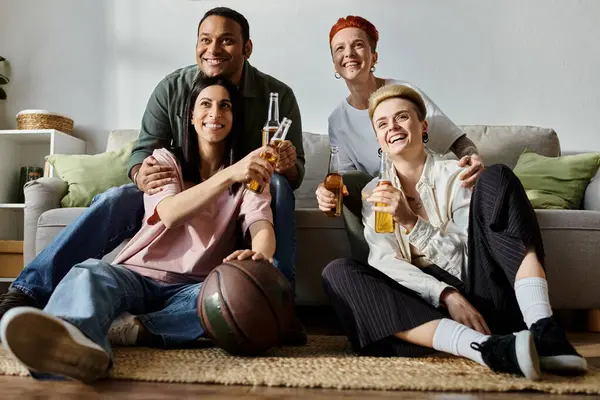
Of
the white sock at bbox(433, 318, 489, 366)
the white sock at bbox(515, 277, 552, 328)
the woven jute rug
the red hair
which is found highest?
the red hair

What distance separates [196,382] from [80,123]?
9.44ft

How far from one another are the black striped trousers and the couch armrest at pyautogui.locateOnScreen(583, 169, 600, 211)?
1113mm

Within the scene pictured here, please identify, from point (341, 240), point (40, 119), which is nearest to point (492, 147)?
point (341, 240)

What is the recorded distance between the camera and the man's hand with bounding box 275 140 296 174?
6.15 ft

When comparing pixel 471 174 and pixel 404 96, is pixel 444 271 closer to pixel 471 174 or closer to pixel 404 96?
pixel 471 174

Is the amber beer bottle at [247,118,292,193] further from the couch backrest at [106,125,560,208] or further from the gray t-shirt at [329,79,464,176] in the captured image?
the couch backrest at [106,125,560,208]

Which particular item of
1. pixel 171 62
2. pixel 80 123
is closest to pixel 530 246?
pixel 171 62

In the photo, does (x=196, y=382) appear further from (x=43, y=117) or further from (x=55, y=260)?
(x=43, y=117)

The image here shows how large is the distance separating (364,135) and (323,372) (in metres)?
1.43

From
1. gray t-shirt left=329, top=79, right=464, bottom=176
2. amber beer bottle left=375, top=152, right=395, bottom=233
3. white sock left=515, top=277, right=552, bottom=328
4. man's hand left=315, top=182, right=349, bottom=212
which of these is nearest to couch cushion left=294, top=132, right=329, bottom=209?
gray t-shirt left=329, top=79, right=464, bottom=176

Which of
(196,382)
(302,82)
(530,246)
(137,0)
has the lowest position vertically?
(196,382)

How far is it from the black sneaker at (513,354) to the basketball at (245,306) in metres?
0.46

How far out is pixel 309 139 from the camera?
3055 mm

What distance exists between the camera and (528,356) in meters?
1.14
